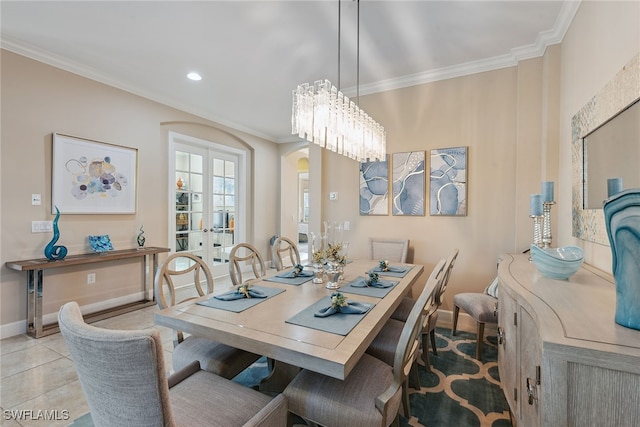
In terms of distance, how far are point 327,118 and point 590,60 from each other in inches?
72.7

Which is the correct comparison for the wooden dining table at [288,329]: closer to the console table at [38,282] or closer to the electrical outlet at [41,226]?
the console table at [38,282]

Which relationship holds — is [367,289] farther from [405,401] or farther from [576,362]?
[576,362]

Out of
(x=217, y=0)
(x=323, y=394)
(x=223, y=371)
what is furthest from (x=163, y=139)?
(x=323, y=394)

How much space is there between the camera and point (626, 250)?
883mm

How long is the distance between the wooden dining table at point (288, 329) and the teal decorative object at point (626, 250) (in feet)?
2.85

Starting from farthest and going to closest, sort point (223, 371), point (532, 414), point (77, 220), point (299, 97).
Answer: point (77, 220) → point (299, 97) → point (223, 371) → point (532, 414)

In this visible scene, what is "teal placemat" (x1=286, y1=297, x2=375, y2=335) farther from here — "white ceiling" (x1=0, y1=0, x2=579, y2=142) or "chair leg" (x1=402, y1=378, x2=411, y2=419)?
"white ceiling" (x1=0, y1=0, x2=579, y2=142)

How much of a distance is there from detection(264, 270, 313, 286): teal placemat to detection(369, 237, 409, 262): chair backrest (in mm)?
1299

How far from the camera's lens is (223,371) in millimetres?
1569

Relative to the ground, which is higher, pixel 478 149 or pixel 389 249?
pixel 478 149

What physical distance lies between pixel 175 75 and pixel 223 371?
11.1 ft

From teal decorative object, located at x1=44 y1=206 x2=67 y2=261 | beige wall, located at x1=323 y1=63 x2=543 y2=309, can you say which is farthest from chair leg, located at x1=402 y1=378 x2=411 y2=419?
teal decorative object, located at x1=44 y1=206 x2=67 y2=261

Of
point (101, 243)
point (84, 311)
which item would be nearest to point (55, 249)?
point (101, 243)

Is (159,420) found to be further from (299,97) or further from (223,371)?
(299,97)
